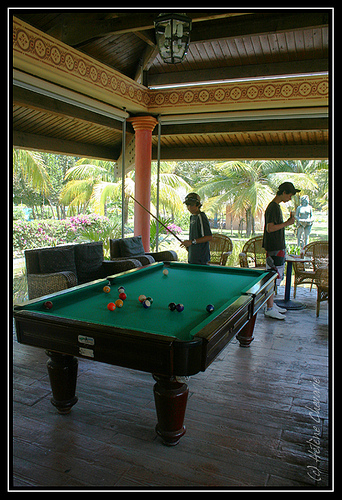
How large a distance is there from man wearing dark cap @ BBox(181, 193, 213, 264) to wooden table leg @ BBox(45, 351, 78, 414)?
8.08ft

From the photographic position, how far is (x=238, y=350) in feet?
11.4

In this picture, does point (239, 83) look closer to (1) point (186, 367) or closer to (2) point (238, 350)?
(2) point (238, 350)

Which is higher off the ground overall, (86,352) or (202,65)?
(202,65)

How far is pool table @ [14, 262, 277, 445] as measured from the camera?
1.82 meters

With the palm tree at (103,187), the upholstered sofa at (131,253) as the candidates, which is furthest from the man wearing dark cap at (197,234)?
the palm tree at (103,187)

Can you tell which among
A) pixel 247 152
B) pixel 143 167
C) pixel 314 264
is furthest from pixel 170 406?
pixel 247 152

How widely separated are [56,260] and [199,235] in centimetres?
172

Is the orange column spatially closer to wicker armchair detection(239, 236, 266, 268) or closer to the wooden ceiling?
the wooden ceiling

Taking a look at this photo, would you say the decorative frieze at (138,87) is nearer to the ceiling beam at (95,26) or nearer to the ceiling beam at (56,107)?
the ceiling beam at (95,26)

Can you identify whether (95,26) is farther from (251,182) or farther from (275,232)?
(251,182)

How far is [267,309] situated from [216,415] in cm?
243

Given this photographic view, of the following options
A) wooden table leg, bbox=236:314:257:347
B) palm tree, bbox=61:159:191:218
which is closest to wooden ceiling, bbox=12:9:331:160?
wooden table leg, bbox=236:314:257:347

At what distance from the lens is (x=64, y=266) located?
4.20m
